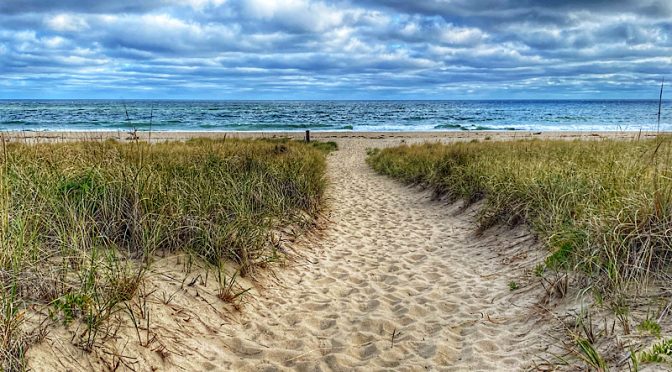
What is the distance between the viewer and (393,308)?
517 centimetres

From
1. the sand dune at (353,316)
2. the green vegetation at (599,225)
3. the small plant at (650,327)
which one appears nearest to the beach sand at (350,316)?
the sand dune at (353,316)

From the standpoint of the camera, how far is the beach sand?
12.5 ft

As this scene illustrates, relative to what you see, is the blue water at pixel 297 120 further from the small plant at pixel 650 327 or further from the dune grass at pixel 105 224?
the small plant at pixel 650 327

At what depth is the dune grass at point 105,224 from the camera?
138 inches

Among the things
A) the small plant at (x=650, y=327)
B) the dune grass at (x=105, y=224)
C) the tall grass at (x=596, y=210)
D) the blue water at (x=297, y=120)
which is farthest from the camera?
the blue water at (x=297, y=120)

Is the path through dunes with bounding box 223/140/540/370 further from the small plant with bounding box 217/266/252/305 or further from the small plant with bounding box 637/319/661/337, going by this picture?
the small plant with bounding box 637/319/661/337

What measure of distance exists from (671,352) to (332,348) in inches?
99.0

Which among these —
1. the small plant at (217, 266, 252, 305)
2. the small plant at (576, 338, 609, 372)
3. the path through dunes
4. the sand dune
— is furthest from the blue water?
the small plant at (576, 338, 609, 372)

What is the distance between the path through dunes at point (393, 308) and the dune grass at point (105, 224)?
0.76 metres

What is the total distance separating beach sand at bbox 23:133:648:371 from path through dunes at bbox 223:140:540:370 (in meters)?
0.01

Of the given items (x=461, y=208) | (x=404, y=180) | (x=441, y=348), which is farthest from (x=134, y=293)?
(x=404, y=180)

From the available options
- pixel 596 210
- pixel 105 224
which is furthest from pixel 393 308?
pixel 105 224

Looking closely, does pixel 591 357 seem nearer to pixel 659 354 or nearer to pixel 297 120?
pixel 659 354

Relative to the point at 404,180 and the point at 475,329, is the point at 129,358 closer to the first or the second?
the point at 475,329
